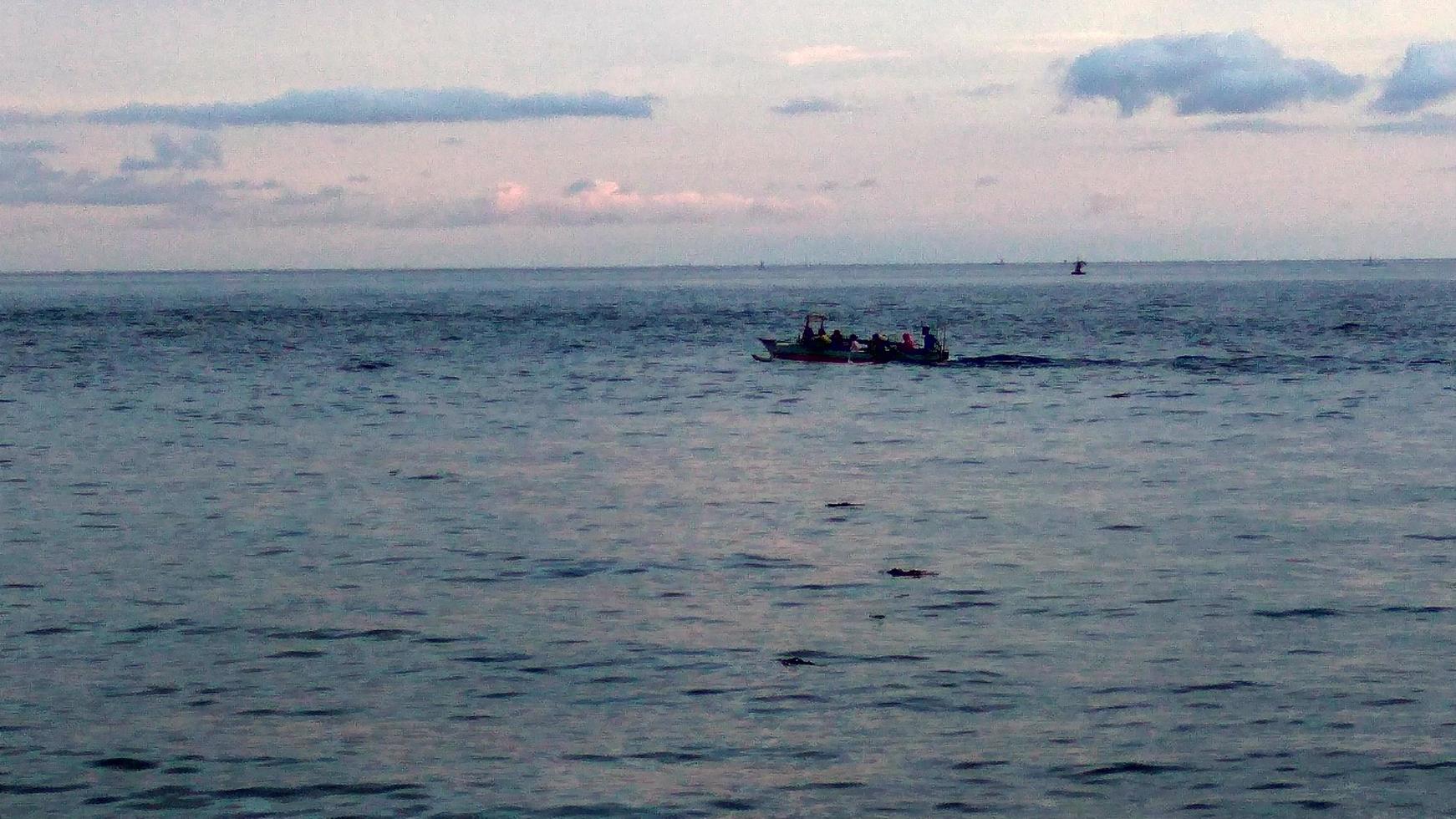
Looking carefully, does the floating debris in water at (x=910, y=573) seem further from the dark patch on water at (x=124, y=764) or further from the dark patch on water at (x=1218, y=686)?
the dark patch on water at (x=124, y=764)

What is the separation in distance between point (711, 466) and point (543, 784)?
20.9m

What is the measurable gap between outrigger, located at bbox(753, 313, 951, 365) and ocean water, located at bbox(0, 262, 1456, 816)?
17127 mm

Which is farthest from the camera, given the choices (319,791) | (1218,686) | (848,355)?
(848,355)

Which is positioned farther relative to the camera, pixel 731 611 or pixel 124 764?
pixel 731 611

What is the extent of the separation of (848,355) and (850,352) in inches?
7.2

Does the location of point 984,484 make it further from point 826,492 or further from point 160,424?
point 160,424

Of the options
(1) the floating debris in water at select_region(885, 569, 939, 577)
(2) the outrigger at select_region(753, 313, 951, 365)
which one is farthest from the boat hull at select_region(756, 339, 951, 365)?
(1) the floating debris in water at select_region(885, 569, 939, 577)

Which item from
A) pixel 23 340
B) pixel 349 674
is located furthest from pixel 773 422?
pixel 23 340

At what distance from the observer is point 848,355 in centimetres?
6669

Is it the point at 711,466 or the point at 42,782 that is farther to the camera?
the point at 711,466

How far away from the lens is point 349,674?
17547 mm

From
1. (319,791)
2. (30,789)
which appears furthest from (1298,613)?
(30,789)

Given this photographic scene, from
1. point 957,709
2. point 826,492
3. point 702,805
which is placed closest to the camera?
point 702,805

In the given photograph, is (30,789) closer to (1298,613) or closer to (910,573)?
(910,573)
